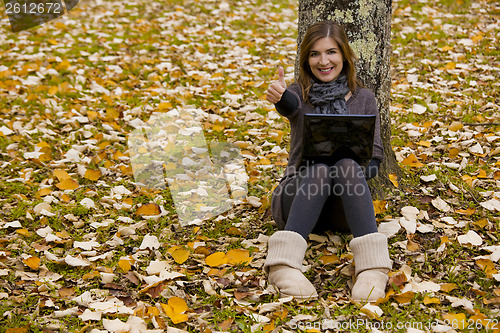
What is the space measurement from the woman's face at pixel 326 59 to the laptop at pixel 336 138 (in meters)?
0.37

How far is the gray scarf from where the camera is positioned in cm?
262

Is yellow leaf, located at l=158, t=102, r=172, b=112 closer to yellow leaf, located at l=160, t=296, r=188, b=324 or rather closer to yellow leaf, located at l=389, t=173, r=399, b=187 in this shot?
yellow leaf, located at l=389, t=173, r=399, b=187

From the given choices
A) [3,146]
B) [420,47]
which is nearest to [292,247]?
[3,146]

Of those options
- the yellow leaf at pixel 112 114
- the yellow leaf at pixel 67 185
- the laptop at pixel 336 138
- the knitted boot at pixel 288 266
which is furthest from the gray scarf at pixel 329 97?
the yellow leaf at pixel 112 114

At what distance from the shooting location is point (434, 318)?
207cm

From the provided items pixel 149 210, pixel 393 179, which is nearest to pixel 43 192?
pixel 149 210

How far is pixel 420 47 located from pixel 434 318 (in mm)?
4061

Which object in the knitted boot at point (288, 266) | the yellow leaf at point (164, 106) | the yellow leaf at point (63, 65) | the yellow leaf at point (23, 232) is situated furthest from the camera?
the yellow leaf at point (63, 65)

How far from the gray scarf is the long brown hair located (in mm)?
58

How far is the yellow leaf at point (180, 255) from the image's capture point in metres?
2.58

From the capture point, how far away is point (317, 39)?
2.62m

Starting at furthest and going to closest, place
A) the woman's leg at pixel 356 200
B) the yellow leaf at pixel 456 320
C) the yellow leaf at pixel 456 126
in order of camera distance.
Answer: the yellow leaf at pixel 456 126 → the woman's leg at pixel 356 200 → the yellow leaf at pixel 456 320

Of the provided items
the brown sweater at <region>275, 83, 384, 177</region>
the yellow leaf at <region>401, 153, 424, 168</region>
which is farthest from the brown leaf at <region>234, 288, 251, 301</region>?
the yellow leaf at <region>401, 153, 424, 168</region>

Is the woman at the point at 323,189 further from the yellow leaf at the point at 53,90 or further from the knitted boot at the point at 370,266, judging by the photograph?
the yellow leaf at the point at 53,90
